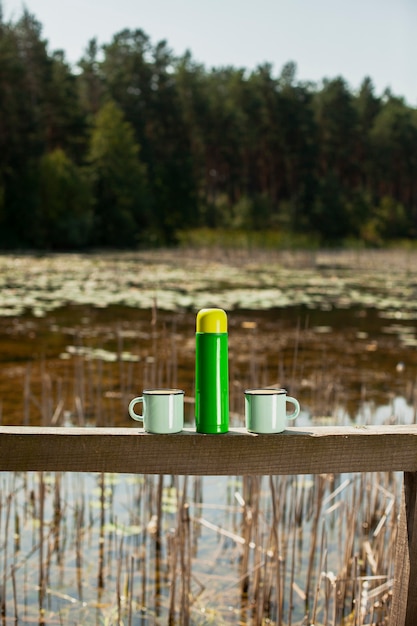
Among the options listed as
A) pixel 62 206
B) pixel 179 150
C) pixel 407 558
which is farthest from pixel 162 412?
pixel 179 150

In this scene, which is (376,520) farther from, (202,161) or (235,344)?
(202,161)

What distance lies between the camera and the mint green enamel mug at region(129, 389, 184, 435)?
1.41 meters

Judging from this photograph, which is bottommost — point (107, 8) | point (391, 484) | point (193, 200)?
point (391, 484)

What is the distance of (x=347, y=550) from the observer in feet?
8.17

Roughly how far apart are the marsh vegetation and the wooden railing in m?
0.66

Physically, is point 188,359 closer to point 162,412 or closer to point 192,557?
point 192,557

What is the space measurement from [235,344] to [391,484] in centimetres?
454

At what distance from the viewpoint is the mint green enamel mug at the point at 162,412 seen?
1405 millimetres

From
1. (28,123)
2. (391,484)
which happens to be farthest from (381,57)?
(391,484)

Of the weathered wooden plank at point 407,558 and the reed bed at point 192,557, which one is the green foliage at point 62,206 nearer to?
the reed bed at point 192,557

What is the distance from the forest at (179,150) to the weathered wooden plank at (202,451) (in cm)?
2396

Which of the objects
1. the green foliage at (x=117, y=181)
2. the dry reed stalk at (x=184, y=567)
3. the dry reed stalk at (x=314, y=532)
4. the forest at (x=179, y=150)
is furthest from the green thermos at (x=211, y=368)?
the green foliage at (x=117, y=181)

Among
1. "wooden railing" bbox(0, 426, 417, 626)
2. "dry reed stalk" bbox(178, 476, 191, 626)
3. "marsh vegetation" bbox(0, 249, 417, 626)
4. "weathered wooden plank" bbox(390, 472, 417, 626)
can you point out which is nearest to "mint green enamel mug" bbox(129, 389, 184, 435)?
"wooden railing" bbox(0, 426, 417, 626)

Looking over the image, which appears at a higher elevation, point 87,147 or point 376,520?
point 87,147
